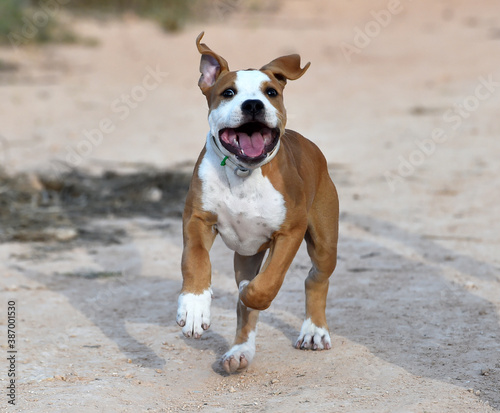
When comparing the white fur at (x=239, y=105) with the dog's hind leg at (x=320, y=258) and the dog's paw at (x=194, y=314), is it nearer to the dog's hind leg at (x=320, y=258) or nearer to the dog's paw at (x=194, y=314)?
the dog's paw at (x=194, y=314)

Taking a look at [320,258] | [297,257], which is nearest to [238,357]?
[320,258]

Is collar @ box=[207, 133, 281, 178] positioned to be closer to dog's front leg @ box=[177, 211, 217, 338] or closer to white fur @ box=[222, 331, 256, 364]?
dog's front leg @ box=[177, 211, 217, 338]

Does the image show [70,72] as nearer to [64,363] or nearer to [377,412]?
[64,363]

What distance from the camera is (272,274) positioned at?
4391 mm

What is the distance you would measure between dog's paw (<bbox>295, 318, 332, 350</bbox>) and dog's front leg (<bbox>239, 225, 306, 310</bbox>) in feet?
2.41

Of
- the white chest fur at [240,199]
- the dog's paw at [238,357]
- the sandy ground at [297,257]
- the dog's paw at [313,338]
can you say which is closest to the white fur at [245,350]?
the dog's paw at [238,357]

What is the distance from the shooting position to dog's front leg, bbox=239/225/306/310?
4359mm

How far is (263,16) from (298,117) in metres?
8.76

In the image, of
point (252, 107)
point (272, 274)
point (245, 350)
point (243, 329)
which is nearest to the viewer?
point (252, 107)

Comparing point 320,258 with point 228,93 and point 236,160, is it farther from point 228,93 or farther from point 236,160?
point 228,93

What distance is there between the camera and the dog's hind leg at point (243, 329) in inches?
185

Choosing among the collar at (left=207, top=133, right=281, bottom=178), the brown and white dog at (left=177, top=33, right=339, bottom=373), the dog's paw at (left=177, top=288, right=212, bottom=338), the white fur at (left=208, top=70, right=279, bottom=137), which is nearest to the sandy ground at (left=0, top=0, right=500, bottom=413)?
the dog's paw at (left=177, top=288, right=212, bottom=338)

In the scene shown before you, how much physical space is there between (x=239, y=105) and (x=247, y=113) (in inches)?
2.5

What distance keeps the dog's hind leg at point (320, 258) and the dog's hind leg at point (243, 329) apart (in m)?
0.33
